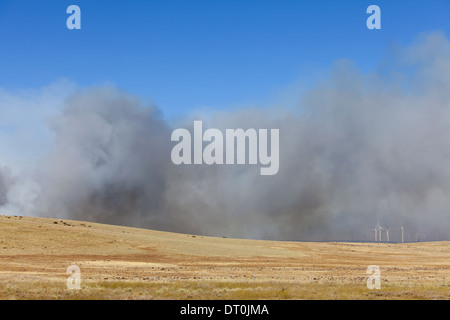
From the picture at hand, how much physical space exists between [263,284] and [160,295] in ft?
38.5

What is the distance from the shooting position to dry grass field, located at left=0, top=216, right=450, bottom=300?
109 ft

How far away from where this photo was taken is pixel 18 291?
32406 mm

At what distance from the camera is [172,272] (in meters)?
58.3

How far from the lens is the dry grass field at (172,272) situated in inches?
1313
